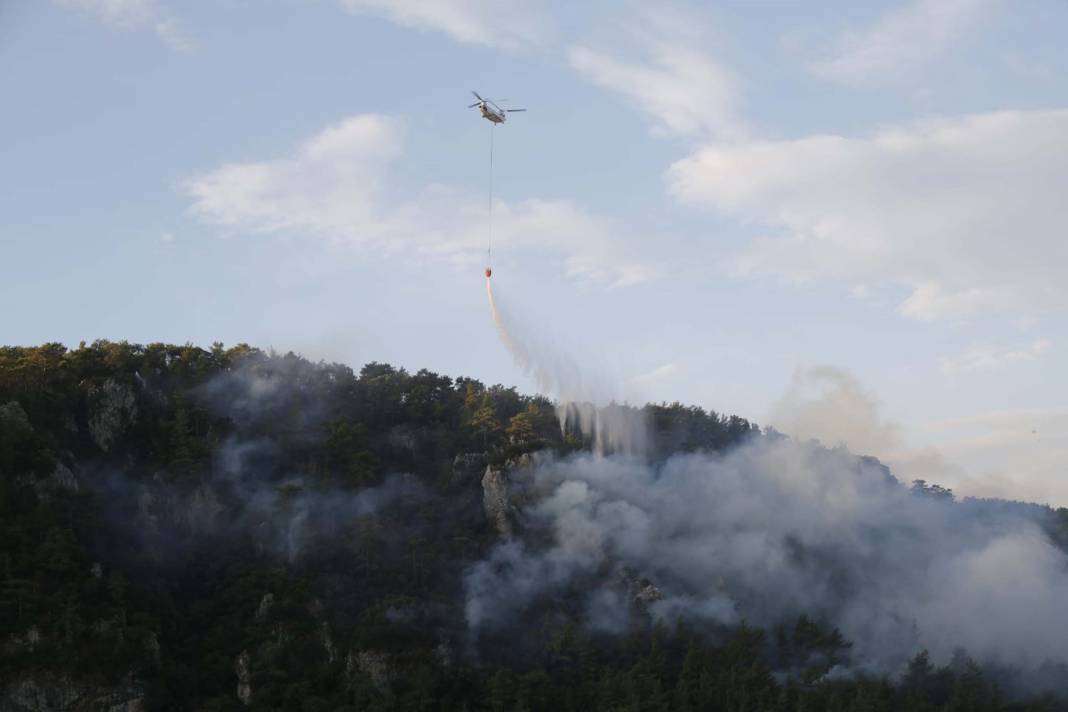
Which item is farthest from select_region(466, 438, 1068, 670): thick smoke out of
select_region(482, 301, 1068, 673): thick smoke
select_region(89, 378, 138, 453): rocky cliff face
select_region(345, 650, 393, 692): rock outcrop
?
select_region(89, 378, 138, 453): rocky cliff face

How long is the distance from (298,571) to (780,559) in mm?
49802

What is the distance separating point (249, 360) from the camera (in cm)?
Result: 16150

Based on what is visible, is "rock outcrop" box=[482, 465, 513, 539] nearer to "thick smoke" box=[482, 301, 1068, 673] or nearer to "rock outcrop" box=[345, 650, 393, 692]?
"thick smoke" box=[482, 301, 1068, 673]

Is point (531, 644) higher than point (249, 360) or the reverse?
the reverse

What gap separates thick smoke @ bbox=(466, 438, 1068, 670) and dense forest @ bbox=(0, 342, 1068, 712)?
241 cm

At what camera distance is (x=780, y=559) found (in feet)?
473

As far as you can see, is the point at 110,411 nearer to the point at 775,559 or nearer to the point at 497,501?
the point at 497,501

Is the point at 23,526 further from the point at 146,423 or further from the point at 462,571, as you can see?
the point at 462,571

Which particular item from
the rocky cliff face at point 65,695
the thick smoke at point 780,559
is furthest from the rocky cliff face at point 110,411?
the thick smoke at point 780,559

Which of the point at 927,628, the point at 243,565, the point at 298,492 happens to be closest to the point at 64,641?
the point at 243,565

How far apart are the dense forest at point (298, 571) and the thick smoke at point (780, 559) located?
7.91 ft

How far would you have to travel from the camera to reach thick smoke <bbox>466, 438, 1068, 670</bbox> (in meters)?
134

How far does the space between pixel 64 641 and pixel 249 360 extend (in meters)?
54.5

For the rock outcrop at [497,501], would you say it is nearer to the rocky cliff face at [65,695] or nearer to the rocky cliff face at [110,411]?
the rocky cliff face at [110,411]
